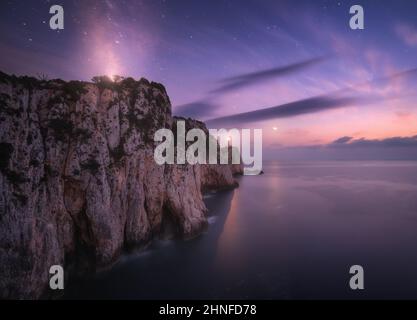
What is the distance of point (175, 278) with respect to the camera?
1820 centimetres

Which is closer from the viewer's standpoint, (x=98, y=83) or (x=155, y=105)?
(x=98, y=83)

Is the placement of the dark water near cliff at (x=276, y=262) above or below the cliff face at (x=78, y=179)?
below

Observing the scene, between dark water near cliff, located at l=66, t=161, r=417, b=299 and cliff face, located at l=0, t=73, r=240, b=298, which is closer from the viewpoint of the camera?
cliff face, located at l=0, t=73, r=240, b=298

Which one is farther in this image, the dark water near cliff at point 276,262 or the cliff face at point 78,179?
the dark water near cliff at point 276,262

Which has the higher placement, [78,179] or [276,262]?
[78,179]

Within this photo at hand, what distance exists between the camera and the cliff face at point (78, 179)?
13.0m

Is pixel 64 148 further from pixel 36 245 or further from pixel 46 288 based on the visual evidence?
pixel 46 288

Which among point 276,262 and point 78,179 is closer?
point 78,179

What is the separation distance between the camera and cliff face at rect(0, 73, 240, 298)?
42.5 ft

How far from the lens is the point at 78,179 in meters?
16.6

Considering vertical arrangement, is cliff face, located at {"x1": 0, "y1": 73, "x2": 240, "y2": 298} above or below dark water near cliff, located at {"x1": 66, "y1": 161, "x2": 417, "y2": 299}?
above
